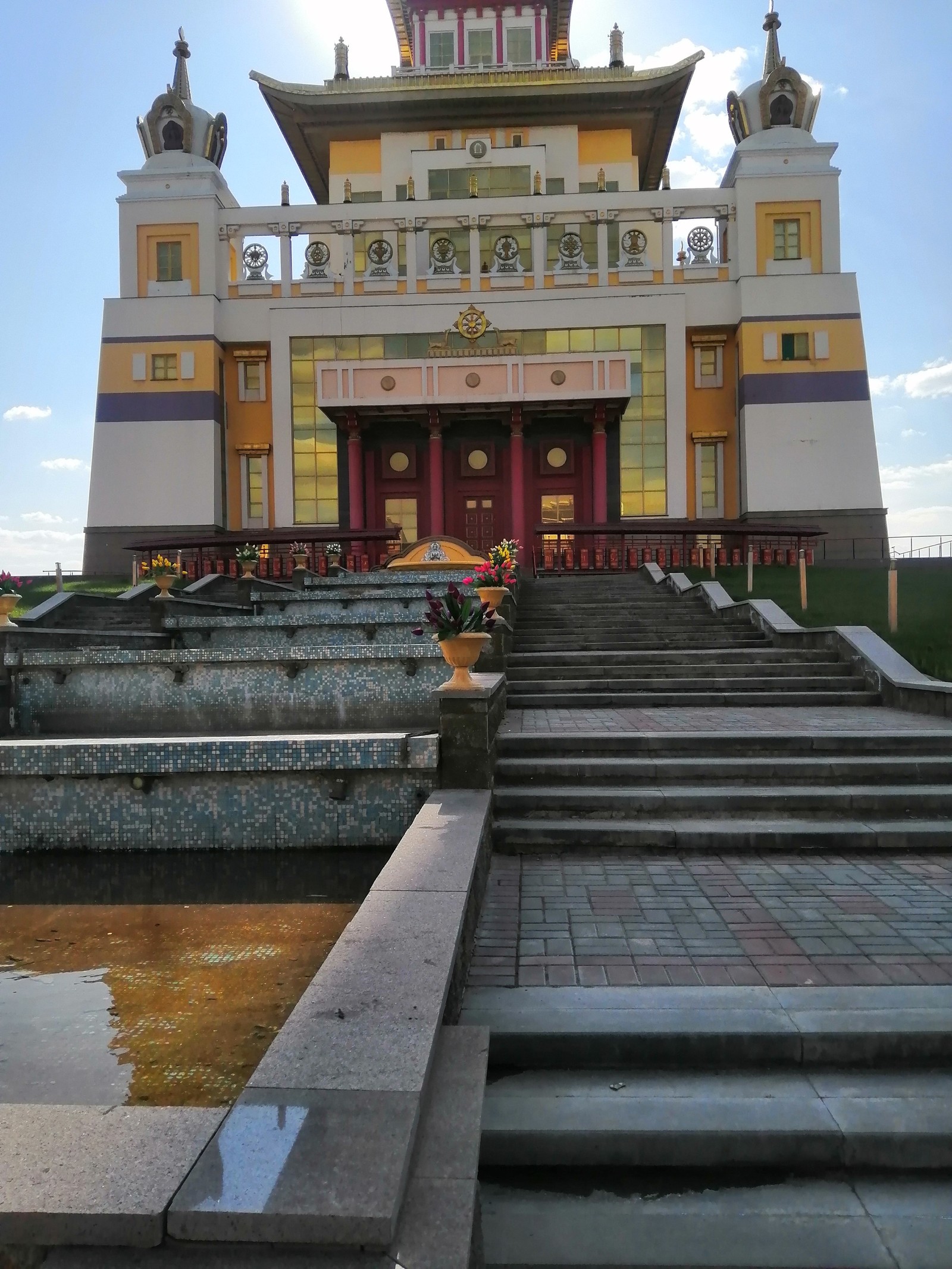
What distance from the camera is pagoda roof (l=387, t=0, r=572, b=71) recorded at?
112 ft

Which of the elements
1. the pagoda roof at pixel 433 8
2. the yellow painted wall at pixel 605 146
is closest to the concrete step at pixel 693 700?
the yellow painted wall at pixel 605 146

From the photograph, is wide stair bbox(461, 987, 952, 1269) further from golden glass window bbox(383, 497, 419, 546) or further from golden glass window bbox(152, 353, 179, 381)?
golden glass window bbox(152, 353, 179, 381)

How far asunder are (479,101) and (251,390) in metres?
13.9

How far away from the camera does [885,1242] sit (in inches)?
94.0

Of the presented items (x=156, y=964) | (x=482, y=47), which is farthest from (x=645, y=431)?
(x=156, y=964)

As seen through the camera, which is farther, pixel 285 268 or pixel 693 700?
pixel 285 268

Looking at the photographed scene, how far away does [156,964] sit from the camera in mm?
4262

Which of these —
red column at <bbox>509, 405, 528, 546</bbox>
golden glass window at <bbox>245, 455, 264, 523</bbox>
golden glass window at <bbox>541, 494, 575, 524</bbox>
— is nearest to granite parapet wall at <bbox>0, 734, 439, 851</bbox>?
red column at <bbox>509, 405, 528, 546</bbox>

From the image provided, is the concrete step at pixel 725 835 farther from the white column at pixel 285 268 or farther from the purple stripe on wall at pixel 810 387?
the white column at pixel 285 268

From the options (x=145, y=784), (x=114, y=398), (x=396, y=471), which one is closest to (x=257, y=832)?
(x=145, y=784)

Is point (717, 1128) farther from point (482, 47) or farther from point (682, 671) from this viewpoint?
point (482, 47)

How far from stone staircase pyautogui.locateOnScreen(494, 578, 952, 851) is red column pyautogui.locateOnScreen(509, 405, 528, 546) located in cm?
1683

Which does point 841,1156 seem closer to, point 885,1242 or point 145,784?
point 885,1242

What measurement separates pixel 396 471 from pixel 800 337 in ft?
48.2
